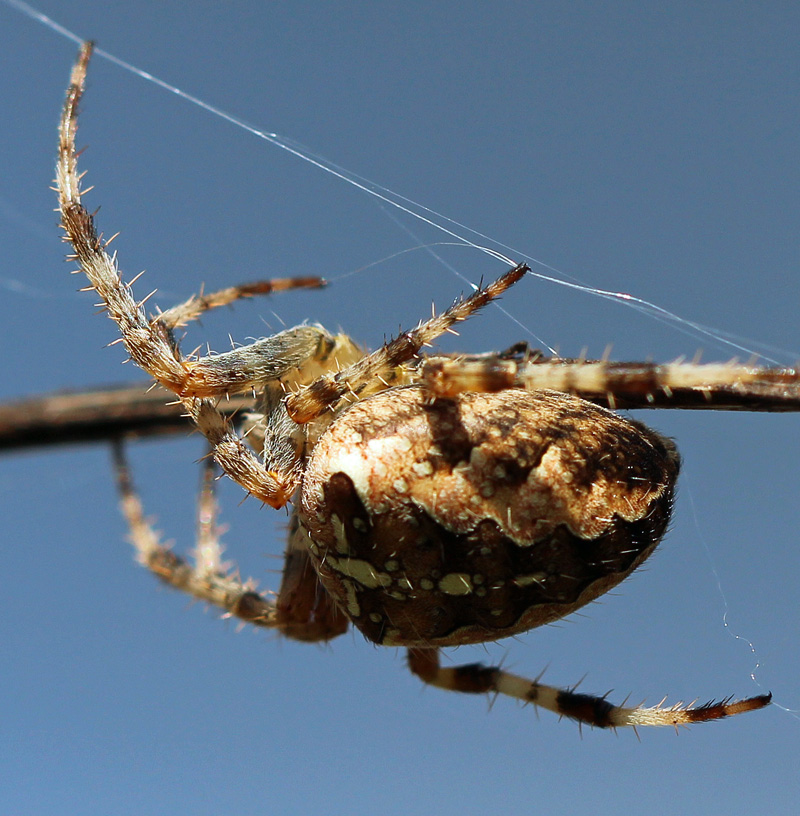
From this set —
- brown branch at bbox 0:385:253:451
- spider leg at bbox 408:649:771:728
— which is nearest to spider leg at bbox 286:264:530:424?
brown branch at bbox 0:385:253:451

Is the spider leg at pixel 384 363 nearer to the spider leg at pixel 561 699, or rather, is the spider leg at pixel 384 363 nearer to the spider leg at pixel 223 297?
the spider leg at pixel 223 297

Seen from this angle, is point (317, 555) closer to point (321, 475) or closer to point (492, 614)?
point (321, 475)

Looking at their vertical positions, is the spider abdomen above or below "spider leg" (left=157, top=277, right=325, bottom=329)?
below

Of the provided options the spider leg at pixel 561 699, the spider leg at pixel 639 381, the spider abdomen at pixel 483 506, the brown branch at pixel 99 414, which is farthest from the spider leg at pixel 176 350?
the spider leg at pixel 561 699

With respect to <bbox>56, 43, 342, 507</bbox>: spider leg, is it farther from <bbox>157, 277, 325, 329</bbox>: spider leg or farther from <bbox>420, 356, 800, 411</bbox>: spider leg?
<bbox>420, 356, 800, 411</bbox>: spider leg

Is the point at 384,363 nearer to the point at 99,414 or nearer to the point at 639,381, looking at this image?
the point at 639,381

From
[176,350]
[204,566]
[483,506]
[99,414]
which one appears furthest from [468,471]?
[204,566]
